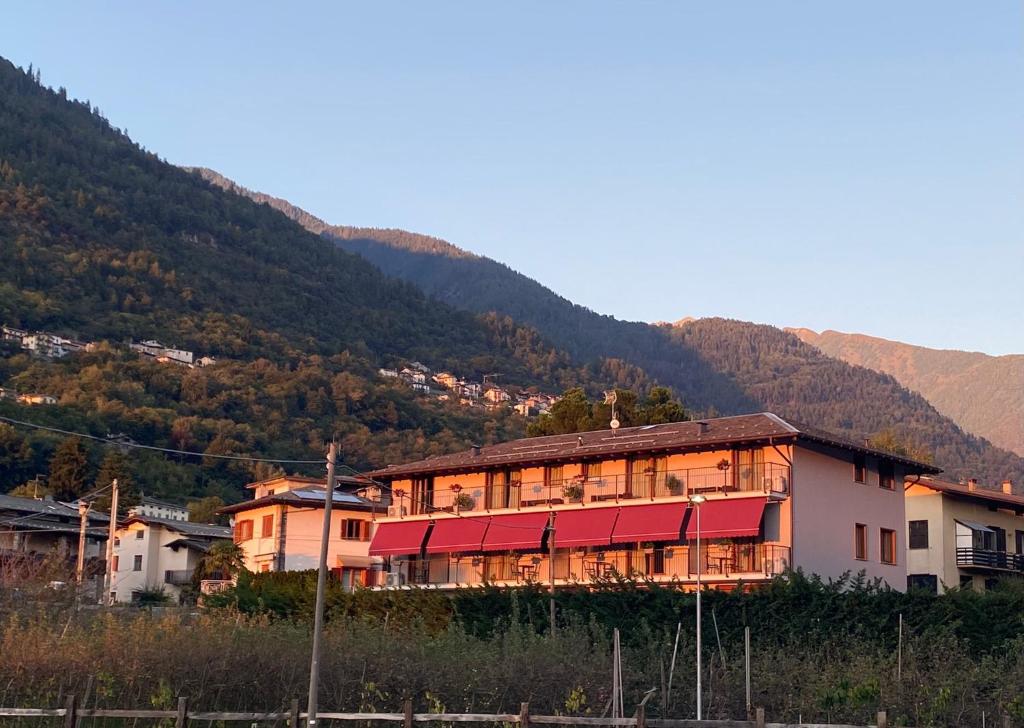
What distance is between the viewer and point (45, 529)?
88.2 meters

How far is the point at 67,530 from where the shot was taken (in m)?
88.2

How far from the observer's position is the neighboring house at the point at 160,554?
88.6 m

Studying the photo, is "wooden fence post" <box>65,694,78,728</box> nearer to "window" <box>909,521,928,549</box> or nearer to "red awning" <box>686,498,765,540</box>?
"red awning" <box>686,498,765,540</box>

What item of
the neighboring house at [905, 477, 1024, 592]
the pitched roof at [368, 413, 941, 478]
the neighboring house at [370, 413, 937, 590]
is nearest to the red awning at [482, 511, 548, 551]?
the neighboring house at [370, 413, 937, 590]

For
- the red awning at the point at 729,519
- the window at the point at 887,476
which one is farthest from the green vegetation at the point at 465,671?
the window at the point at 887,476

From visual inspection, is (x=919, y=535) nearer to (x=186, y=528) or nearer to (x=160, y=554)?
(x=186, y=528)

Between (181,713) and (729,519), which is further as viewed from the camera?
(729,519)

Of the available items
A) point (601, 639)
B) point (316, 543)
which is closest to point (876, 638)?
point (601, 639)

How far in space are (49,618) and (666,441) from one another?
26781 mm

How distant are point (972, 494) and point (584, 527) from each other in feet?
71.4

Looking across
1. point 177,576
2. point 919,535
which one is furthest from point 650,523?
point 177,576

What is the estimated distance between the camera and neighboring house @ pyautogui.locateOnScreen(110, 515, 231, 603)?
291 ft

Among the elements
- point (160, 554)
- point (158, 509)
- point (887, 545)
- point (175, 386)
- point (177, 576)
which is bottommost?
point (177, 576)

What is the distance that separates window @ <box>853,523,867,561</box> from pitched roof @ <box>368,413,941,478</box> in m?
3.09
